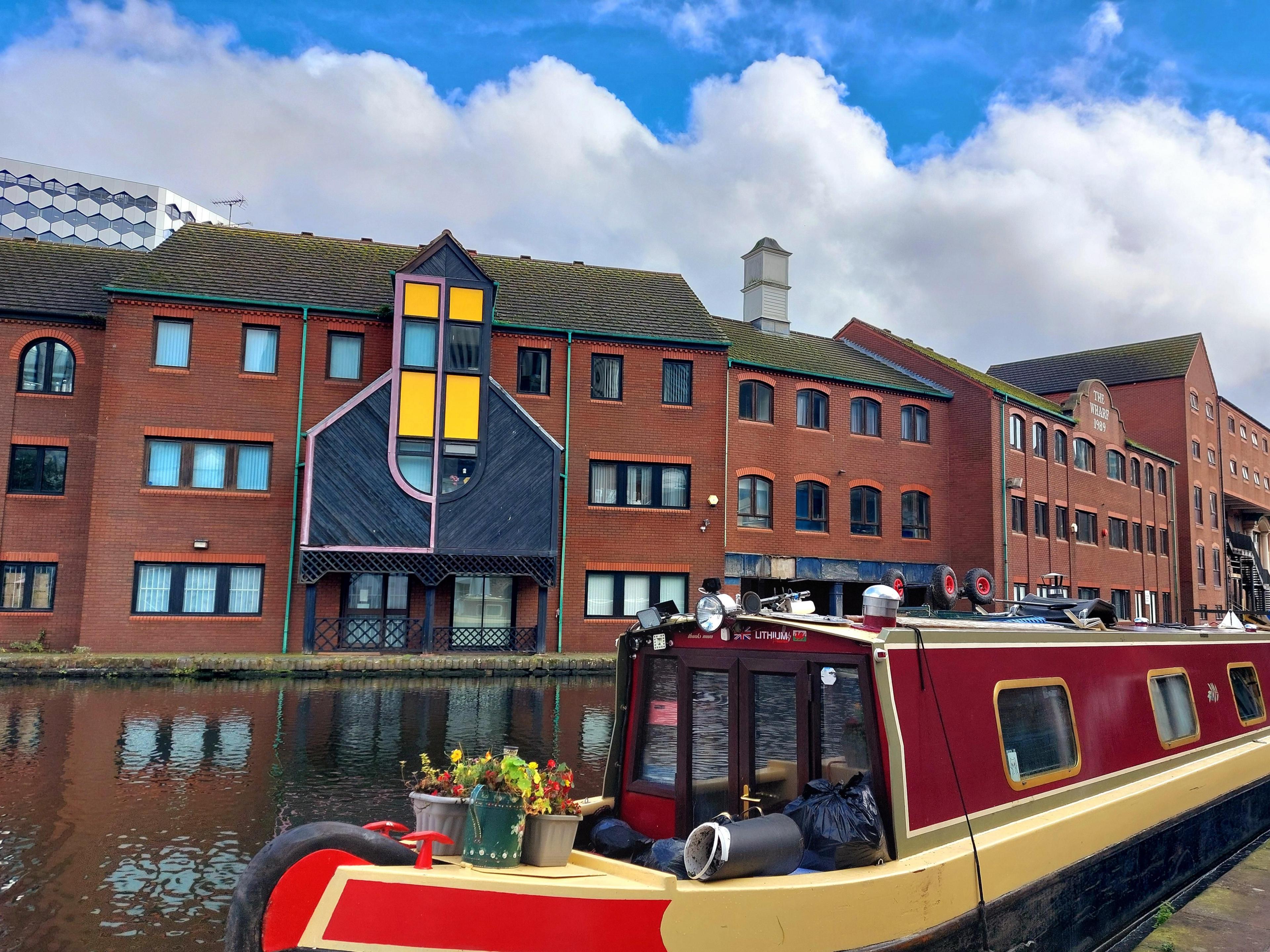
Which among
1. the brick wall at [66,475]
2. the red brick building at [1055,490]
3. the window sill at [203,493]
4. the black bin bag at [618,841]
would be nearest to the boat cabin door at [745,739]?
the black bin bag at [618,841]

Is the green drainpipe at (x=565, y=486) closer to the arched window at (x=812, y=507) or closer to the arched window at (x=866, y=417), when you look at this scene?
the arched window at (x=812, y=507)

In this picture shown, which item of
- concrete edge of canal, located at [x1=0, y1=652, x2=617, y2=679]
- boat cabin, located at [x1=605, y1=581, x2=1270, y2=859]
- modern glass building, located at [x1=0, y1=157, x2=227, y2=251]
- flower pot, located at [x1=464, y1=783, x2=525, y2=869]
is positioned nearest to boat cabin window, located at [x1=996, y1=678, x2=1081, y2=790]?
boat cabin, located at [x1=605, y1=581, x2=1270, y2=859]

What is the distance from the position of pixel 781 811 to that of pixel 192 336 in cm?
2230

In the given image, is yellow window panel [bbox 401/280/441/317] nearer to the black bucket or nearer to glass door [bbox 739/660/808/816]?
glass door [bbox 739/660/808/816]

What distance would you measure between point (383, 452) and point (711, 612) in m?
19.5

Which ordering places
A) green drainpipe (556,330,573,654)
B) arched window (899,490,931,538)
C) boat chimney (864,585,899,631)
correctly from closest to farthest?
boat chimney (864,585,899,631) < green drainpipe (556,330,573,654) < arched window (899,490,931,538)

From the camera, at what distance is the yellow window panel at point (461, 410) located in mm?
23766

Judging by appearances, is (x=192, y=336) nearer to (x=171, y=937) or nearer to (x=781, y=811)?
(x=171, y=937)

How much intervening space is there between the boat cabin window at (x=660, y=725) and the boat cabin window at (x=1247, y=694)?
21.3 ft

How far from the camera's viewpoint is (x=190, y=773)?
10.7m

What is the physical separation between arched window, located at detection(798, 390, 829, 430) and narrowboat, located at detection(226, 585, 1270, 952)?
2186 centimetres

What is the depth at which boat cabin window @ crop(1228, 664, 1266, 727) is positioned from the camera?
9281 mm

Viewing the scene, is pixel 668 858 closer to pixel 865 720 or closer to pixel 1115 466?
pixel 865 720

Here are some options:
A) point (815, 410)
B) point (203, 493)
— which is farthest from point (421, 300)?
point (815, 410)
